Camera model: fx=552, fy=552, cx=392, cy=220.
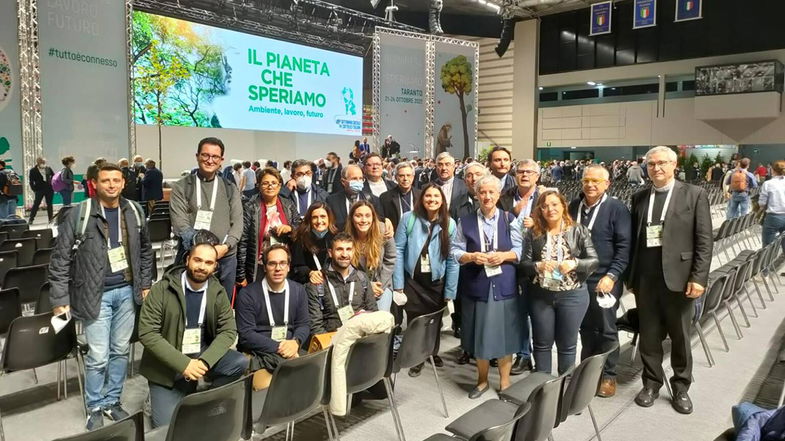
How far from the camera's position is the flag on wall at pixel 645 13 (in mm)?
14867

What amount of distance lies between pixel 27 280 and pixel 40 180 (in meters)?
6.17

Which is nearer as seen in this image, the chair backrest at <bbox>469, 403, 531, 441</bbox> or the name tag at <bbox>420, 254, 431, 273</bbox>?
the chair backrest at <bbox>469, 403, 531, 441</bbox>

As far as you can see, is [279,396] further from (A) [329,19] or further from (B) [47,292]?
(A) [329,19]

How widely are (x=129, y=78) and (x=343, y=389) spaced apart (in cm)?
984

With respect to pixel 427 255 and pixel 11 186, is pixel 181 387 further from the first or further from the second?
pixel 11 186

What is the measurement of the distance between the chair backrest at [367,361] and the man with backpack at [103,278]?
125cm

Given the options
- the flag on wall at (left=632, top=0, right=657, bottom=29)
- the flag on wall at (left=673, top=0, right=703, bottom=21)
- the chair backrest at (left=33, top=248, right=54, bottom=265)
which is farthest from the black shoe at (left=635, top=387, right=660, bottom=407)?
the flag on wall at (left=632, top=0, right=657, bottom=29)

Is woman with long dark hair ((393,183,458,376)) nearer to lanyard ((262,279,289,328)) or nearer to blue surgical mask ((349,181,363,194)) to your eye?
blue surgical mask ((349,181,363,194))

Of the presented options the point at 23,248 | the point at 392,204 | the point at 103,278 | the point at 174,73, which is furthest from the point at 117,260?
the point at 174,73

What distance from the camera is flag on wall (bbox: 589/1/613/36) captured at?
1631 cm

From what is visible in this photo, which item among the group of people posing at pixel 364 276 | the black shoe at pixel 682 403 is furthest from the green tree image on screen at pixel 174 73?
the black shoe at pixel 682 403

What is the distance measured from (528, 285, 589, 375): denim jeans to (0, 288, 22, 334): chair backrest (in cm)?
311

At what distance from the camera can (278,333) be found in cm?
298

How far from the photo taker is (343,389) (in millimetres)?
2605
